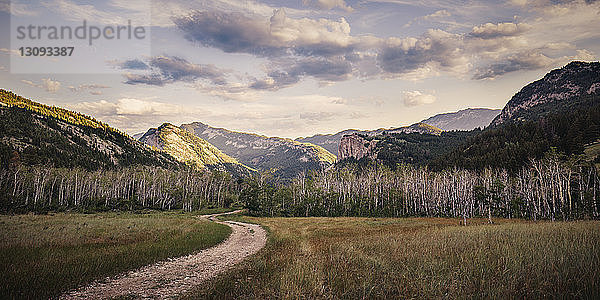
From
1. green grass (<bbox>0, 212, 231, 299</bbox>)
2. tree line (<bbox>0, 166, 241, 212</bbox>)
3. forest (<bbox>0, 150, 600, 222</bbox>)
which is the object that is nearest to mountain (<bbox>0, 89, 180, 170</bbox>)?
tree line (<bbox>0, 166, 241, 212</bbox>)

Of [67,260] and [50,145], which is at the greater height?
[50,145]

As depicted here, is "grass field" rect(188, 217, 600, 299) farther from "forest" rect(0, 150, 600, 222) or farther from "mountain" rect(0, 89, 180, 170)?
"mountain" rect(0, 89, 180, 170)

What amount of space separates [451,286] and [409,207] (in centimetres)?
7370

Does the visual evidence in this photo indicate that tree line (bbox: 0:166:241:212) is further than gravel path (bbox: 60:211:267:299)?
Yes

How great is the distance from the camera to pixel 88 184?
3398 inches

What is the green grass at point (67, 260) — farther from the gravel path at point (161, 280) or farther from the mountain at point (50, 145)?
the mountain at point (50, 145)

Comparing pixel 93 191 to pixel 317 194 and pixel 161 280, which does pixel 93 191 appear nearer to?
pixel 317 194

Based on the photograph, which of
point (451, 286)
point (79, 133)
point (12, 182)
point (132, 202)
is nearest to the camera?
point (451, 286)

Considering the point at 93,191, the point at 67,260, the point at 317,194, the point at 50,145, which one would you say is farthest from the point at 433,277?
the point at 50,145

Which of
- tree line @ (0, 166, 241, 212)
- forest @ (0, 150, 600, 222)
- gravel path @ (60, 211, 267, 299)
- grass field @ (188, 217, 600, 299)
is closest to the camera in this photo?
grass field @ (188, 217, 600, 299)

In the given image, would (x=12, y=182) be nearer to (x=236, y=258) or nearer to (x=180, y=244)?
(x=180, y=244)

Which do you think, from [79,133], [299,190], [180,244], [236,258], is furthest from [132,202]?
[79,133]

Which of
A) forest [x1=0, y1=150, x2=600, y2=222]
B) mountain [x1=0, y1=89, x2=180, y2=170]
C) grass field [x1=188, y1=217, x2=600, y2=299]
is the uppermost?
mountain [x1=0, y1=89, x2=180, y2=170]

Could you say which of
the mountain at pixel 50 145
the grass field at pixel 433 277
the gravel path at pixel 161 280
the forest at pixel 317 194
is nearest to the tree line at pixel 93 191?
the forest at pixel 317 194
